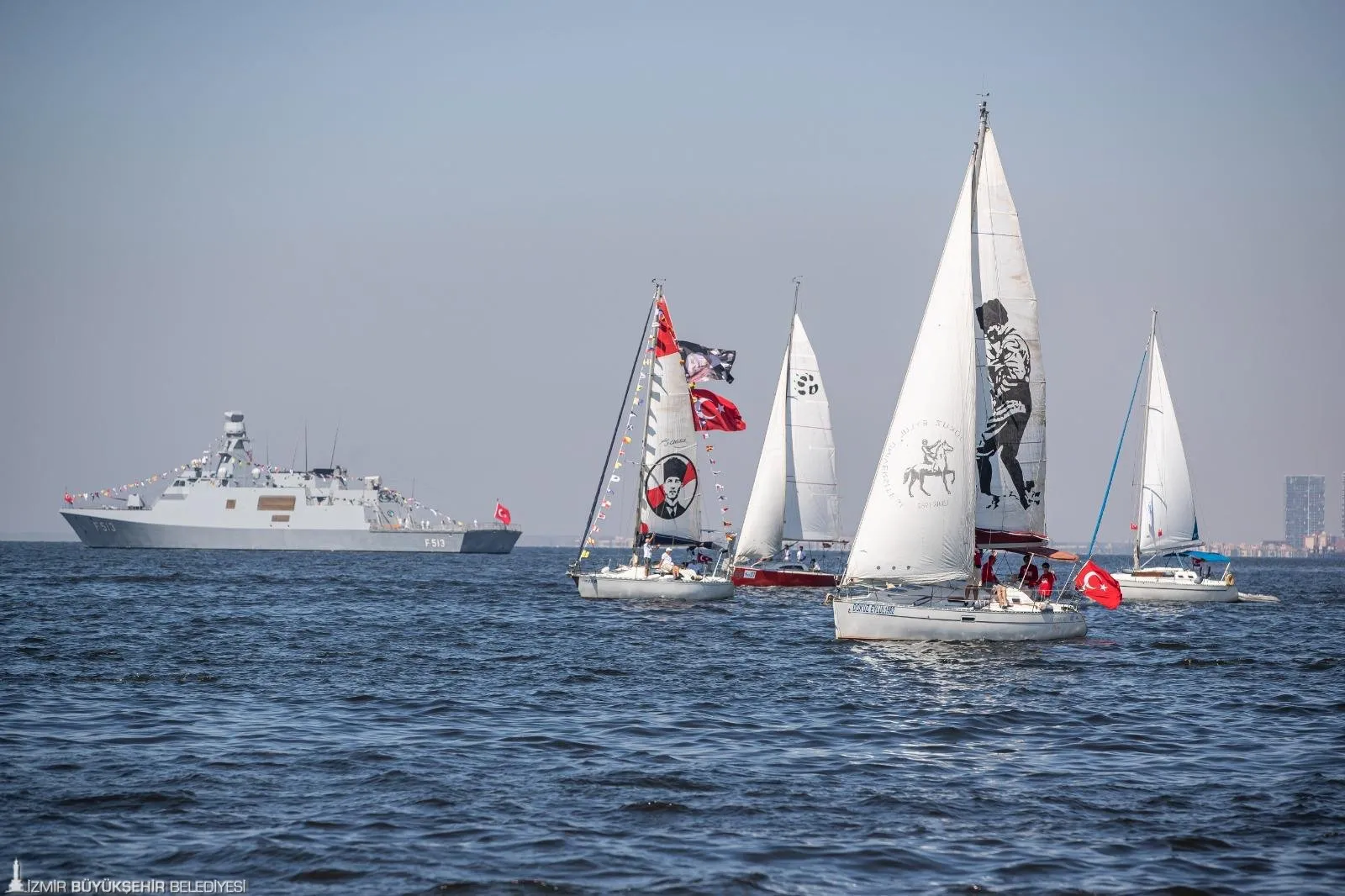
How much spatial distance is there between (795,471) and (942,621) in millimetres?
27547

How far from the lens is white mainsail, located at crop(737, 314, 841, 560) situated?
56.4 meters

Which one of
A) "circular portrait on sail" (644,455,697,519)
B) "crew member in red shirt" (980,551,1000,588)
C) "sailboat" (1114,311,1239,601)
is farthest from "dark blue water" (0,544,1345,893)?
"sailboat" (1114,311,1239,601)

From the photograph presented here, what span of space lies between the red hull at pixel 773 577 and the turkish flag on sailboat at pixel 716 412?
22.2 feet

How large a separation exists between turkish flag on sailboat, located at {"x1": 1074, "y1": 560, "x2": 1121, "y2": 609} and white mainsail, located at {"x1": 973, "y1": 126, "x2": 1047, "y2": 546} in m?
1.53

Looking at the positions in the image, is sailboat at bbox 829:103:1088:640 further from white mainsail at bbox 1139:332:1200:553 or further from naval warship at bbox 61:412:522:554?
naval warship at bbox 61:412:522:554

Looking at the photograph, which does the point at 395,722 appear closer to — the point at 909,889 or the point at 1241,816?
the point at 909,889

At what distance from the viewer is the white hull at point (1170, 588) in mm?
57094

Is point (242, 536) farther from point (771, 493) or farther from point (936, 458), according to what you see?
point (936, 458)

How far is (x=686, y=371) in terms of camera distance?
5175 centimetres

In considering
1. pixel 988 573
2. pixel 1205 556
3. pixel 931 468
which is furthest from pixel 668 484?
pixel 1205 556

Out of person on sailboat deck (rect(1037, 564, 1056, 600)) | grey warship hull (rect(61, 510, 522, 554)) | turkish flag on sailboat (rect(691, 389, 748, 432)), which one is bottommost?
grey warship hull (rect(61, 510, 522, 554))

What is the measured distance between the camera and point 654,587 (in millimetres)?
45688

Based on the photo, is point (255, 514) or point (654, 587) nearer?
point (654, 587)

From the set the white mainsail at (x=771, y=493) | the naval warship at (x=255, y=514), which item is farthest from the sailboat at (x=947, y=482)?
the naval warship at (x=255, y=514)
